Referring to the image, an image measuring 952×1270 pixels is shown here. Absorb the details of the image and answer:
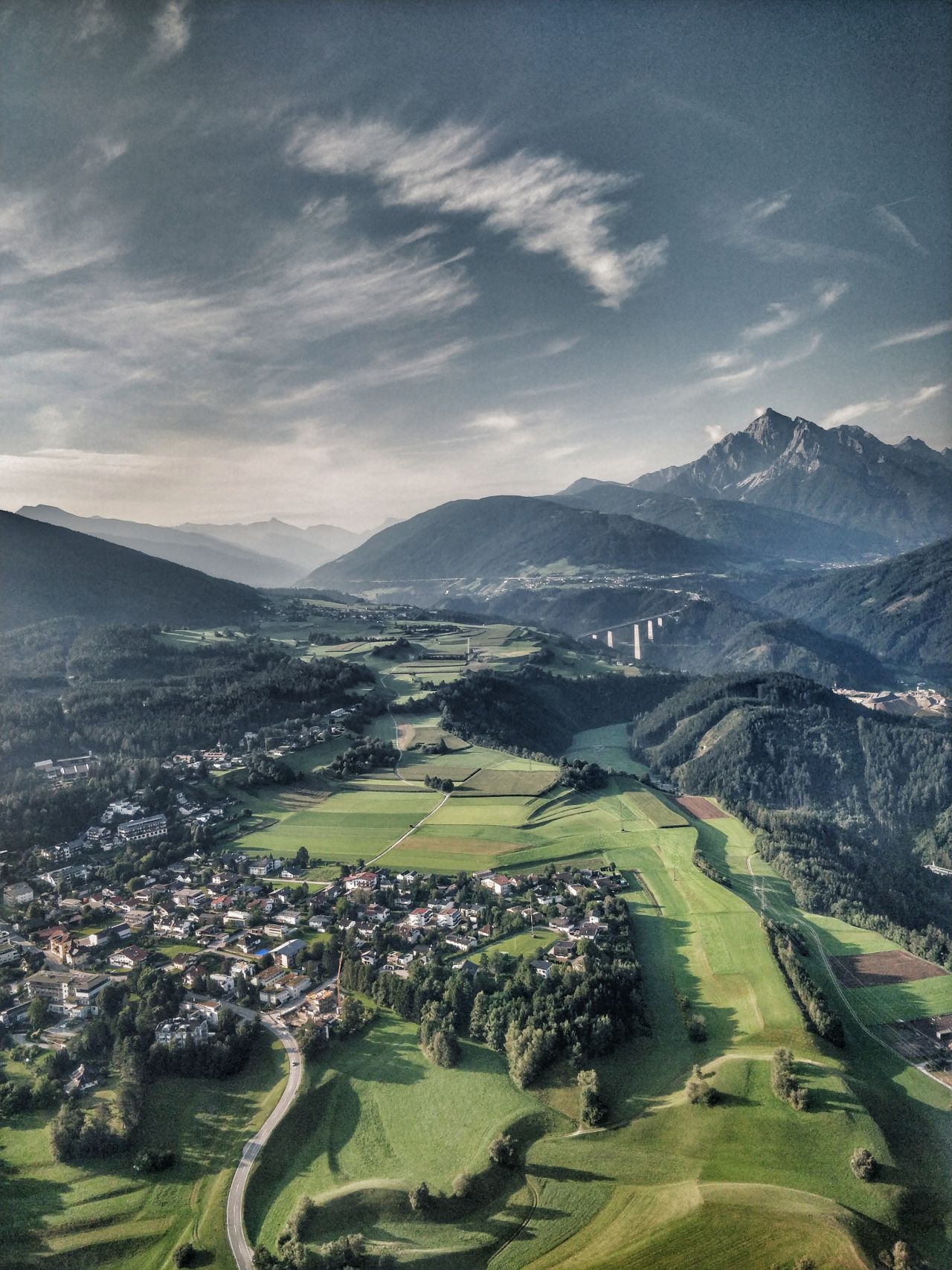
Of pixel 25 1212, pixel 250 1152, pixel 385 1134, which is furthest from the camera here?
pixel 385 1134

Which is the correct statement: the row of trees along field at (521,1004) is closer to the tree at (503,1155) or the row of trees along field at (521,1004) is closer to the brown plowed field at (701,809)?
the tree at (503,1155)

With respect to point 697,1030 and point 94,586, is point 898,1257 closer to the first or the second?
point 697,1030

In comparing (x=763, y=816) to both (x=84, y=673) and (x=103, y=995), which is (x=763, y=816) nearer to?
(x=103, y=995)

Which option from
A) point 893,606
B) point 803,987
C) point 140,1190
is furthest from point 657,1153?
point 893,606

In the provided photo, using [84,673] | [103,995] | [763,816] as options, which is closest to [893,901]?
[763,816]

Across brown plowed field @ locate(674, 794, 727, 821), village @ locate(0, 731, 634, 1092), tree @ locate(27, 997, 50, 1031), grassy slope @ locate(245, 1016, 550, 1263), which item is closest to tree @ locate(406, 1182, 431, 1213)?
grassy slope @ locate(245, 1016, 550, 1263)

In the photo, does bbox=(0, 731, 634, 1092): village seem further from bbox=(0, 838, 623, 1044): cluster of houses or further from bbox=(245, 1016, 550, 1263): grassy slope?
bbox=(245, 1016, 550, 1263): grassy slope

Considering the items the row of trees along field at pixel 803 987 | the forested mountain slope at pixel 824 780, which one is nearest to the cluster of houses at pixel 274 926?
the row of trees along field at pixel 803 987
